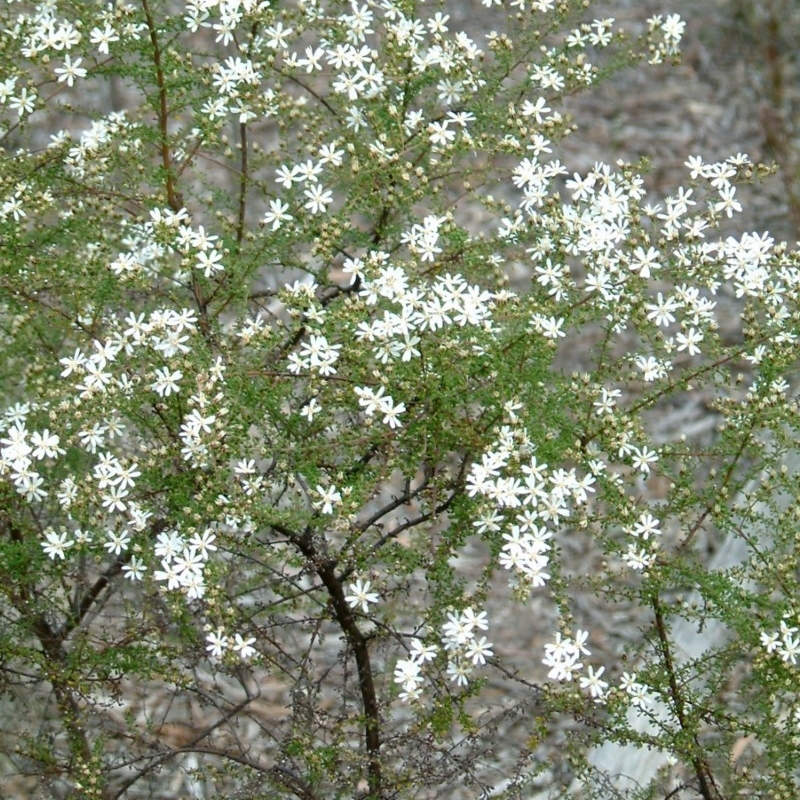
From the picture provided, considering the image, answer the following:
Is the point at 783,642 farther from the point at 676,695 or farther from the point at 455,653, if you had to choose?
the point at 455,653

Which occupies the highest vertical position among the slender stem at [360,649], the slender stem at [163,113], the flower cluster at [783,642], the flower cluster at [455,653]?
the slender stem at [163,113]

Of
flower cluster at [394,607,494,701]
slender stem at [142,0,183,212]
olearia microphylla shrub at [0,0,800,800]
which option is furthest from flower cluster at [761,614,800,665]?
slender stem at [142,0,183,212]

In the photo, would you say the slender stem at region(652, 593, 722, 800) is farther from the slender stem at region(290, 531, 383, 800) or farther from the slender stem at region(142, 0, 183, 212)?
the slender stem at region(142, 0, 183, 212)

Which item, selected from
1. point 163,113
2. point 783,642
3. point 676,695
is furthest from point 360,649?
point 163,113

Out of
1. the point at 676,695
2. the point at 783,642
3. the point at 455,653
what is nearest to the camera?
the point at 455,653

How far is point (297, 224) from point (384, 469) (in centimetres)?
85

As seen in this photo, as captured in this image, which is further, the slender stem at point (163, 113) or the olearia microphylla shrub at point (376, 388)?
the slender stem at point (163, 113)

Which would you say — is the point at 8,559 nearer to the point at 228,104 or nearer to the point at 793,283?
the point at 228,104

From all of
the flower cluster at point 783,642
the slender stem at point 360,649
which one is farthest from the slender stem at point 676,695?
the slender stem at point 360,649

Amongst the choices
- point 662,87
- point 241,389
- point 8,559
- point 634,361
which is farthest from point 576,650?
point 662,87

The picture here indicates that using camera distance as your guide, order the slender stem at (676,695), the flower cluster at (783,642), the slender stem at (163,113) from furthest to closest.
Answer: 1. the slender stem at (163,113)
2. the slender stem at (676,695)
3. the flower cluster at (783,642)

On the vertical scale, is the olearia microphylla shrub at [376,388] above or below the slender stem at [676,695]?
above

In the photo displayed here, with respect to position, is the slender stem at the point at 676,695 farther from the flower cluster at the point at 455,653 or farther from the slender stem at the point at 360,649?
the slender stem at the point at 360,649

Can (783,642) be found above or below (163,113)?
below
